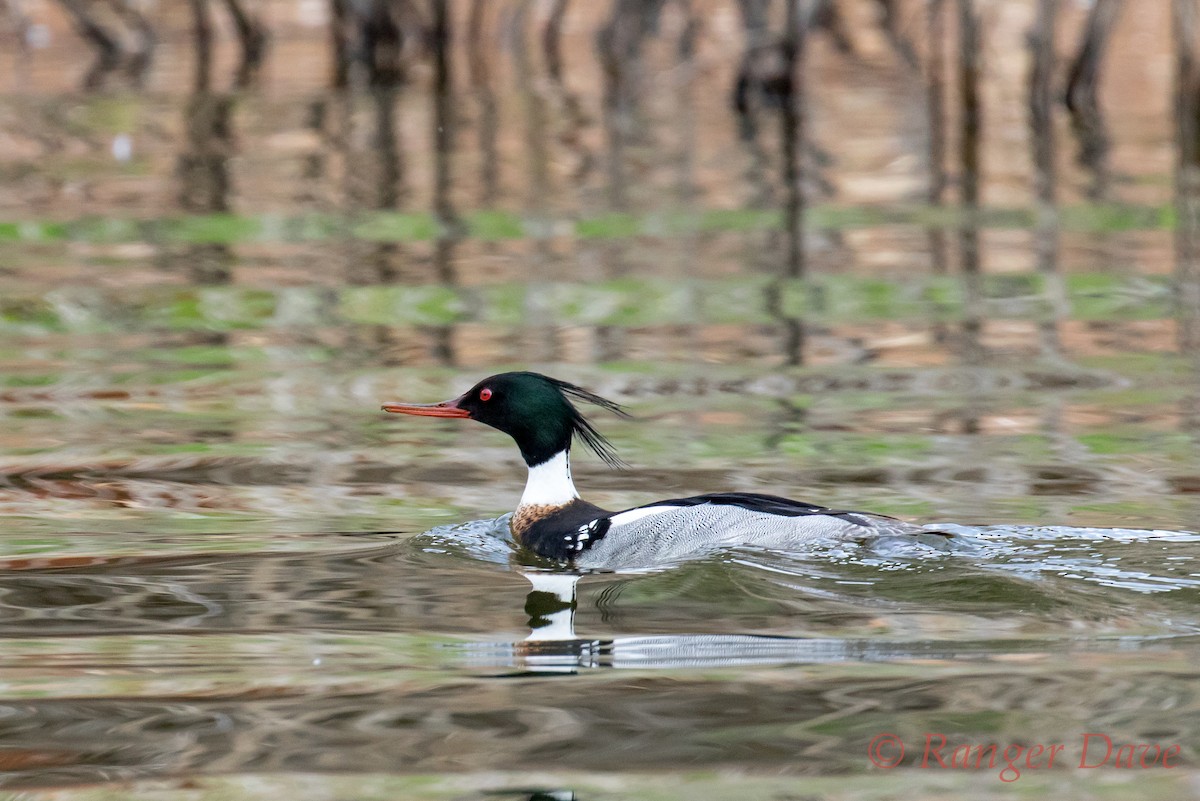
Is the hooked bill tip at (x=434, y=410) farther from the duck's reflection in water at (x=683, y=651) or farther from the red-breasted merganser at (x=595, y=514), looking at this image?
the duck's reflection in water at (x=683, y=651)

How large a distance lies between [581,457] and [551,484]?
119 cm

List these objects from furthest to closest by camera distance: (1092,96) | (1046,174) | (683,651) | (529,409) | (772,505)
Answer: (1092,96) → (1046,174) → (529,409) → (772,505) → (683,651)

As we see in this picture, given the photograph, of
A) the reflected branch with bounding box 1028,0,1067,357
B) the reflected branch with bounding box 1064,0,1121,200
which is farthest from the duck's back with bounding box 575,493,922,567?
the reflected branch with bounding box 1064,0,1121,200

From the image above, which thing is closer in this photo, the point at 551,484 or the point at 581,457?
the point at 551,484

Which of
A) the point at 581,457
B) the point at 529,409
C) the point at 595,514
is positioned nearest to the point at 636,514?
the point at 595,514

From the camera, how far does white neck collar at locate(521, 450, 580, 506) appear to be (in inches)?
239

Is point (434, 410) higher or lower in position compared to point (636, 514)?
higher

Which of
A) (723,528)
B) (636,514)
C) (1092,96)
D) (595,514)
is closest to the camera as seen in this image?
(723,528)

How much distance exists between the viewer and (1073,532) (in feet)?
18.3

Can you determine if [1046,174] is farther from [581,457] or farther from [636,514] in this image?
[636,514]

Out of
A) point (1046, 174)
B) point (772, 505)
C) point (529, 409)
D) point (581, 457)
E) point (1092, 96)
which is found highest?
point (1092, 96)

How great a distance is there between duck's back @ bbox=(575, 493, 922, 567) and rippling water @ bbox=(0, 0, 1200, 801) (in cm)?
8

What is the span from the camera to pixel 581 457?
7301 millimetres

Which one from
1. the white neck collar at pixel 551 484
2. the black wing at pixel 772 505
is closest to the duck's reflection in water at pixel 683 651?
the black wing at pixel 772 505
